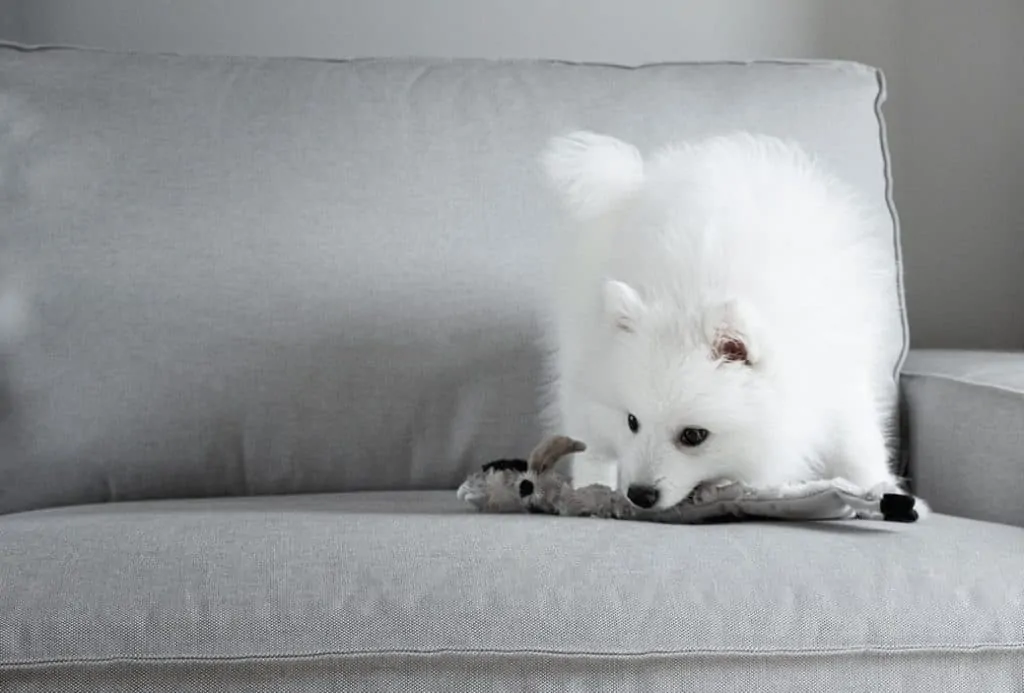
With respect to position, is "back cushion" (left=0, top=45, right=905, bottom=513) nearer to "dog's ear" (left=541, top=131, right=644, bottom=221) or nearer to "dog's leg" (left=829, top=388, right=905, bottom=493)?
"dog's ear" (left=541, top=131, right=644, bottom=221)

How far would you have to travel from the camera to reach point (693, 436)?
1604mm

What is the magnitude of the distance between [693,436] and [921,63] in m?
1.52

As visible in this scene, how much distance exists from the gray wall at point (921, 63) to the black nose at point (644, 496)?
4.45ft

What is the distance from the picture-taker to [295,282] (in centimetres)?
201

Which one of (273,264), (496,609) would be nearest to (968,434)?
(496,609)

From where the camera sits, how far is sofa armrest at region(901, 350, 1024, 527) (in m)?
1.72

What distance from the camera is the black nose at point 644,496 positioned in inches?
62.2

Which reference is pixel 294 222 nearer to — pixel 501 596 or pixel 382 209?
pixel 382 209

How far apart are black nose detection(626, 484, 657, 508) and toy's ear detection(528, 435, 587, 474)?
132 mm

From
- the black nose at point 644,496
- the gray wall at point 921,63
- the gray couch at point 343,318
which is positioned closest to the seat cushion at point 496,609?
the gray couch at point 343,318

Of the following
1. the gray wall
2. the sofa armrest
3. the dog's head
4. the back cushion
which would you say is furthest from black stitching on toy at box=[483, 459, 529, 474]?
the gray wall

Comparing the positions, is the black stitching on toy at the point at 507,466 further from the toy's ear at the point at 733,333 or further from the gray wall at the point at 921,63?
the gray wall at the point at 921,63

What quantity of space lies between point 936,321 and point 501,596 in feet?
5.93

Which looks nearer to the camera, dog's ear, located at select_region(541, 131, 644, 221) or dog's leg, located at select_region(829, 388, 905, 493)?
dog's leg, located at select_region(829, 388, 905, 493)
